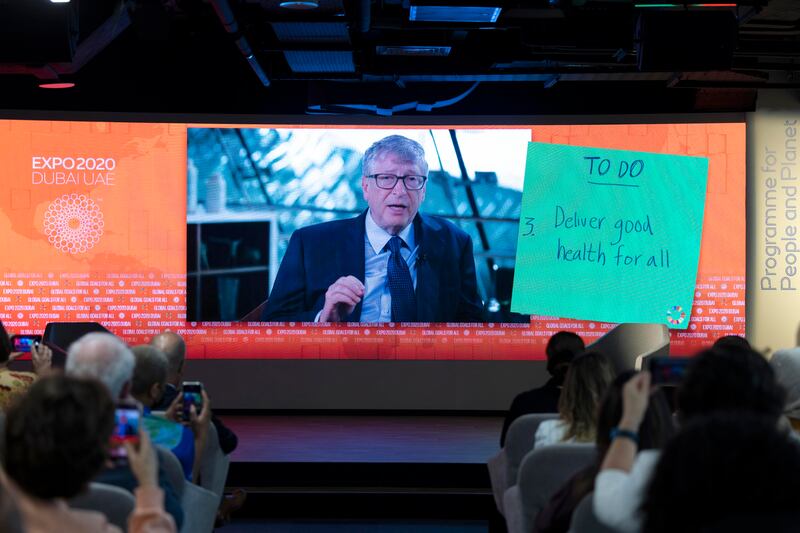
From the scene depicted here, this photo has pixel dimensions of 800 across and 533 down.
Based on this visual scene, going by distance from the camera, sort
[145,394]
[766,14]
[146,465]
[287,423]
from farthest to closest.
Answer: [287,423] < [766,14] < [145,394] < [146,465]

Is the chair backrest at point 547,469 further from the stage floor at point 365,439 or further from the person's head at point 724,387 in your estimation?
the stage floor at point 365,439

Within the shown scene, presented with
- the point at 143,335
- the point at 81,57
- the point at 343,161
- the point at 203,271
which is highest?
the point at 81,57

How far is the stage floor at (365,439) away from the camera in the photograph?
6750 millimetres

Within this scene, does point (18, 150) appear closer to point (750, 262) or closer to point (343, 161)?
point (343, 161)

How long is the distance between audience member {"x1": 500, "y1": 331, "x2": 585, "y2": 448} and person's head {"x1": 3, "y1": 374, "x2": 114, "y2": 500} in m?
2.81

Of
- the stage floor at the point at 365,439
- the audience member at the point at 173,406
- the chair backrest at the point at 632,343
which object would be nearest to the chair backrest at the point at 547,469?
the audience member at the point at 173,406

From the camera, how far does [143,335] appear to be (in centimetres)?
892

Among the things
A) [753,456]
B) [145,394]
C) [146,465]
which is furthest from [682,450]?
[145,394]

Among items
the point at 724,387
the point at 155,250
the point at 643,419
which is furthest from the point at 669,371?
the point at 155,250

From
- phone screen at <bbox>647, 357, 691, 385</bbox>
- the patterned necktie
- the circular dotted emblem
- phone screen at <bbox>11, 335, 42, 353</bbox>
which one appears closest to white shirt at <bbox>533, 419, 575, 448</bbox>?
phone screen at <bbox>647, 357, 691, 385</bbox>

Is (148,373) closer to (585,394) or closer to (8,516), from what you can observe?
(585,394)

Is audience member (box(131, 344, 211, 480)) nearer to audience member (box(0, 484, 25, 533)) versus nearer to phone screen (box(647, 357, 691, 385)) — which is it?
phone screen (box(647, 357, 691, 385))

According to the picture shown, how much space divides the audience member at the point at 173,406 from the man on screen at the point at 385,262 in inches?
204

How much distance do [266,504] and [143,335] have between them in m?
3.44
